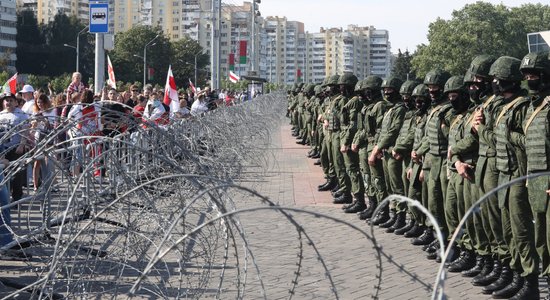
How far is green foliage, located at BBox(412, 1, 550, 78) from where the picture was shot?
116 m

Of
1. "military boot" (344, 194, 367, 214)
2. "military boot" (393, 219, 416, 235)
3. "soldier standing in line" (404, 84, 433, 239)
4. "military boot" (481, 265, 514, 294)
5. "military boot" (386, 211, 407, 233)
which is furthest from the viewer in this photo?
"military boot" (344, 194, 367, 214)

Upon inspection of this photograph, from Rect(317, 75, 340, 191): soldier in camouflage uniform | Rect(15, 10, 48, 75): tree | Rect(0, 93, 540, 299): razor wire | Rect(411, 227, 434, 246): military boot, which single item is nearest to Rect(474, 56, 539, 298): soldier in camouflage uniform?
Rect(0, 93, 540, 299): razor wire

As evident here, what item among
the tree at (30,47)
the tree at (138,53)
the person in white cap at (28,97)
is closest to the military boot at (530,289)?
the person in white cap at (28,97)

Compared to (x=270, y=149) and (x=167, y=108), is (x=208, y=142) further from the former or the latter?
(x=167, y=108)

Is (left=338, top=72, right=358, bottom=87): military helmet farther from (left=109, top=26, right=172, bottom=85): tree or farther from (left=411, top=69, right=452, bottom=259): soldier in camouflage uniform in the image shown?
(left=109, top=26, right=172, bottom=85): tree

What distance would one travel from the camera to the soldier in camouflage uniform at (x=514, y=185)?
25.0 ft

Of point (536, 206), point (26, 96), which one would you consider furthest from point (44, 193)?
point (26, 96)

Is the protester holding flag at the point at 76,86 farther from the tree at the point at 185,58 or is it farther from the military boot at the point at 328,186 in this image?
the tree at the point at 185,58

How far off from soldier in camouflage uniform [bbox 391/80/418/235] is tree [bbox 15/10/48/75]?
99281 mm

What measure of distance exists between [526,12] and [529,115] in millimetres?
127412

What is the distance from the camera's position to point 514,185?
25.1ft

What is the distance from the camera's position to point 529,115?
7.50 metres

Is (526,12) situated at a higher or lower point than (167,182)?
higher

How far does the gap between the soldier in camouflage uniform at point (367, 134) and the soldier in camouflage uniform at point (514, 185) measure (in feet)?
14.8
